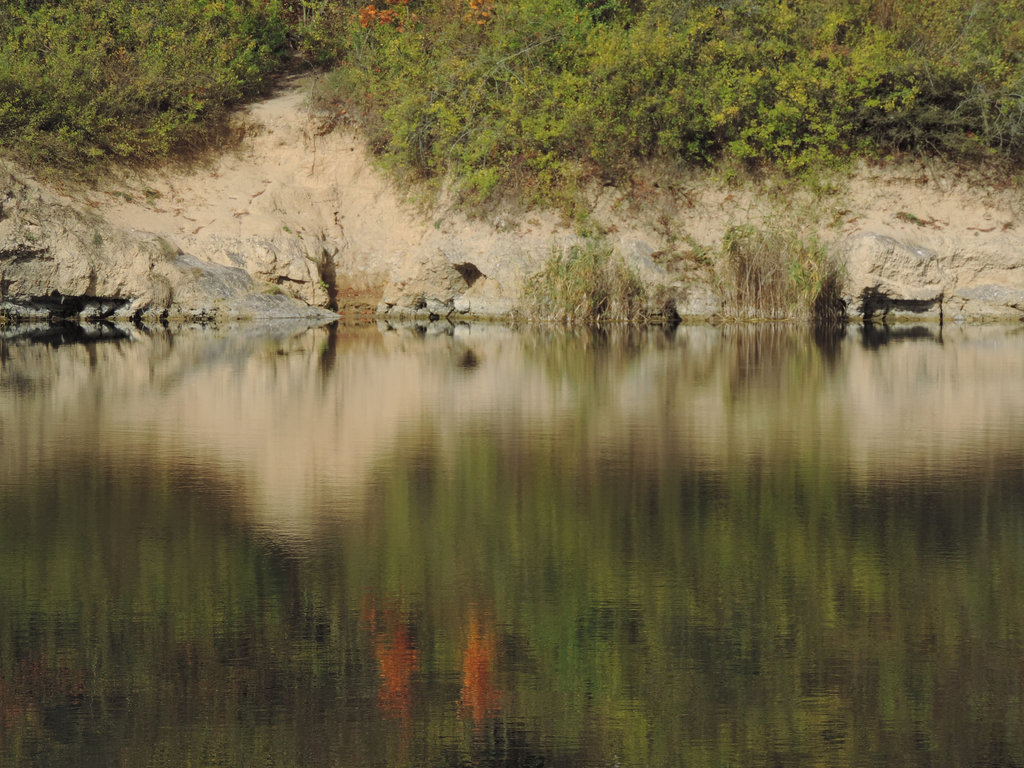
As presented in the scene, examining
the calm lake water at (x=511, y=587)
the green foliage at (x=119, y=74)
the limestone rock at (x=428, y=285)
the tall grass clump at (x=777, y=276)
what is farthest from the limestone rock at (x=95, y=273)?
the calm lake water at (x=511, y=587)

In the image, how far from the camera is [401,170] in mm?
34312

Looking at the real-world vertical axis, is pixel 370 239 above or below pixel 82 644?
above

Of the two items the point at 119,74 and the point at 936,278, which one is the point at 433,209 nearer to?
the point at 119,74

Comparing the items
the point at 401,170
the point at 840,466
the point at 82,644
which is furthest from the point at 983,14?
the point at 82,644

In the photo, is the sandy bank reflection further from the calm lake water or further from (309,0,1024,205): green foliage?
(309,0,1024,205): green foliage

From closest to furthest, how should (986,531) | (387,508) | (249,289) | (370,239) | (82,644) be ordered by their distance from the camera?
(82,644)
(986,531)
(387,508)
(249,289)
(370,239)

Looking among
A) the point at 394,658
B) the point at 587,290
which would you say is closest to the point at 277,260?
the point at 587,290

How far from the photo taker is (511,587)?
6477 mm

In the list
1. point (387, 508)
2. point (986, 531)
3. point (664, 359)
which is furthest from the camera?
point (664, 359)

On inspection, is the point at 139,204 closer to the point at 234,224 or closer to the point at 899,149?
the point at 234,224

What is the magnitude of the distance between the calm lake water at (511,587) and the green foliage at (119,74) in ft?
68.4

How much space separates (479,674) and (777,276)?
79.0 ft

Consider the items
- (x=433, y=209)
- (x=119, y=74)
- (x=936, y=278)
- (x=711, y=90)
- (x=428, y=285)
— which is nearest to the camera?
(x=936, y=278)

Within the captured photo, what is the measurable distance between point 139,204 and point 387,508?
2613cm
